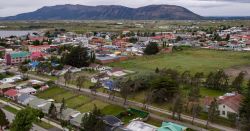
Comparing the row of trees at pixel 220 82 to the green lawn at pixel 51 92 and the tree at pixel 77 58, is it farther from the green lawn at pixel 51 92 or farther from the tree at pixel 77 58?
the tree at pixel 77 58

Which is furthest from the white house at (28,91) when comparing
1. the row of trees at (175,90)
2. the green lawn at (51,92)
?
the row of trees at (175,90)

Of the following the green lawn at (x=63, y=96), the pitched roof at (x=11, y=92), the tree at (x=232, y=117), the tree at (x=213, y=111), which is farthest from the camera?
the pitched roof at (x=11, y=92)

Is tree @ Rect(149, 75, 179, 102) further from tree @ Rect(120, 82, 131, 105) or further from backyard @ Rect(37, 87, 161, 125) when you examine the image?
backyard @ Rect(37, 87, 161, 125)

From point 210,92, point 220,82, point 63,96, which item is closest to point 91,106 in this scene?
point 63,96

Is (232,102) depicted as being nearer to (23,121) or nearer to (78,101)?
(78,101)

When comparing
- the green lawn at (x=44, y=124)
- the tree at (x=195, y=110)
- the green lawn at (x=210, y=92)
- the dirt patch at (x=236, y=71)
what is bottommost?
the green lawn at (x=44, y=124)

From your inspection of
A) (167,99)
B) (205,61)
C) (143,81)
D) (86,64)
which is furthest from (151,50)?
(167,99)
